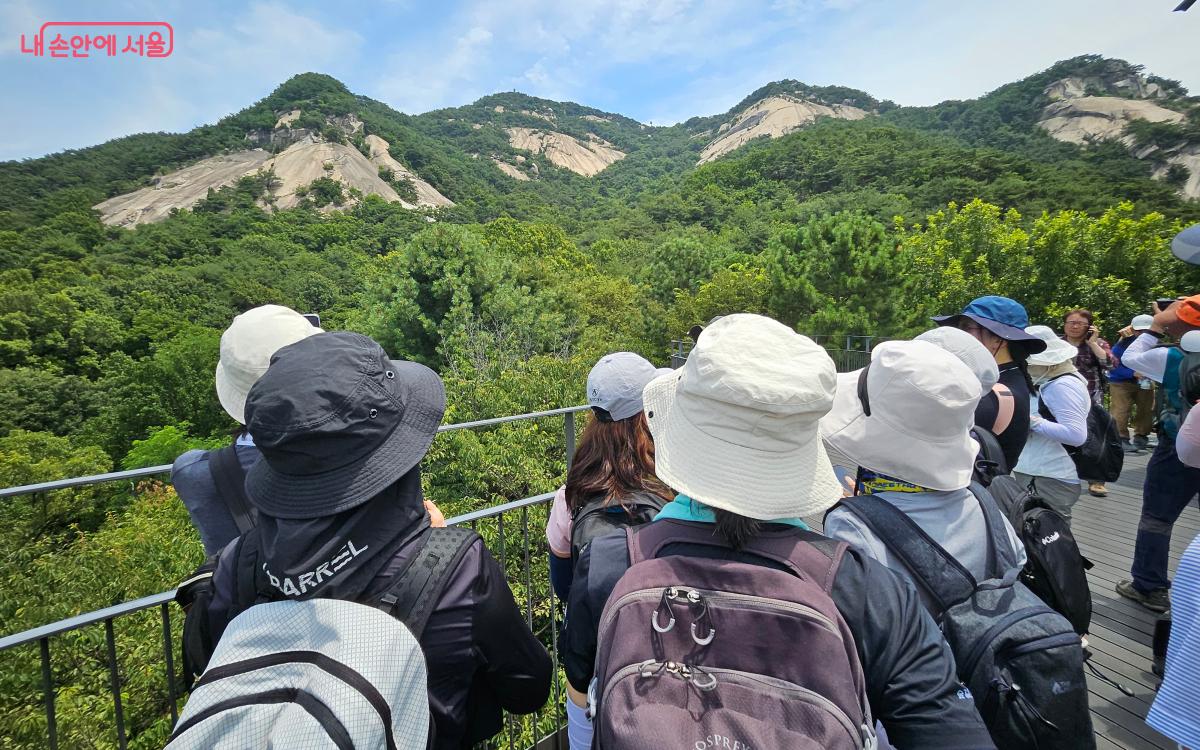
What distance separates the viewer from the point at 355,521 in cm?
110

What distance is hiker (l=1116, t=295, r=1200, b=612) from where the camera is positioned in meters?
2.94

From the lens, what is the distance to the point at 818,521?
4707 millimetres

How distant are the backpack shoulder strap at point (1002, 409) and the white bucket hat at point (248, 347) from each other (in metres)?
2.81

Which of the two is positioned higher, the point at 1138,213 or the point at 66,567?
the point at 1138,213

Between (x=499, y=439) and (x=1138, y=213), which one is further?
(x=1138, y=213)

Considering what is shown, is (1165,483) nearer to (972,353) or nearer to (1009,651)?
(972,353)

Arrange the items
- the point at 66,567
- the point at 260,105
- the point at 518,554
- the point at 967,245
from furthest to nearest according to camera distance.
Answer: the point at 260,105
the point at 967,245
the point at 66,567
the point at 518,554

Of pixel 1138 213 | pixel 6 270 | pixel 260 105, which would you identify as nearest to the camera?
pixel 1138 213

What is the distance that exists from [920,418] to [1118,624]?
122 inches

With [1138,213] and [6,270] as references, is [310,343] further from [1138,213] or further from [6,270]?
[6,270]

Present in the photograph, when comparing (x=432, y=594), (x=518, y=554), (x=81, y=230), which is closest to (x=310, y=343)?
(x=432, y=594)

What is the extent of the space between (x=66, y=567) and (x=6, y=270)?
56218 millimetres

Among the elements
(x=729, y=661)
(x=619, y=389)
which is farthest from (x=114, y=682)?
(x=729, y=661)

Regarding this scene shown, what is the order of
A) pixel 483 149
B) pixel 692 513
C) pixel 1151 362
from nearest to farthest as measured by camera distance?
pixel 692 513, pixel 1151 362, pixel 483 149
